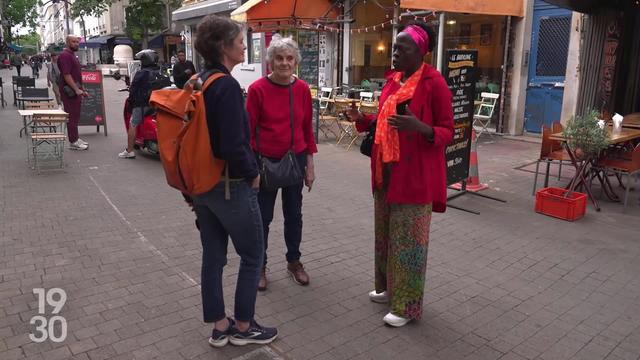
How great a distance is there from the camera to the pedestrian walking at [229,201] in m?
2.61

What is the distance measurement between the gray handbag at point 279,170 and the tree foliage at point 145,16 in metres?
33.7

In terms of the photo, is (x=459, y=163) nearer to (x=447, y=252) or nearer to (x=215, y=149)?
(x=447, y=252)

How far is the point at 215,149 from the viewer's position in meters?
2.65

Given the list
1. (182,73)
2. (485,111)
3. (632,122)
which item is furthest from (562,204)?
(485,111)

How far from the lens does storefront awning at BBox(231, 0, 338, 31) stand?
39.1 feet

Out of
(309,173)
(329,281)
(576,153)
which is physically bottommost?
(329,281)

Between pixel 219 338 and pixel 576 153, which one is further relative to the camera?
pixel 576 153

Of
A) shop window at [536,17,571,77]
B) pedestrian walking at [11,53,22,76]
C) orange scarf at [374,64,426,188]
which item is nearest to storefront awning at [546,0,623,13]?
shop window at [536,17,571,77]

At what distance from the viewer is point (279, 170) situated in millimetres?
3648

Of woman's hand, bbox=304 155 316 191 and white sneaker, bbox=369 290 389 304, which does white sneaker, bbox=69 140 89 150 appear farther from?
white sneaker, bbox=369 290 389 304

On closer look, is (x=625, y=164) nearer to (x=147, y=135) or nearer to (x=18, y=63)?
(x=147, y=135)

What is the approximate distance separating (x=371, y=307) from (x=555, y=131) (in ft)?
14.4

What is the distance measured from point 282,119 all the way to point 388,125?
87 cm

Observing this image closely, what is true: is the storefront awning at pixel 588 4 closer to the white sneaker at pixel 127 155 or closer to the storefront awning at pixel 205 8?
the white sneaker at pixel 127 155
